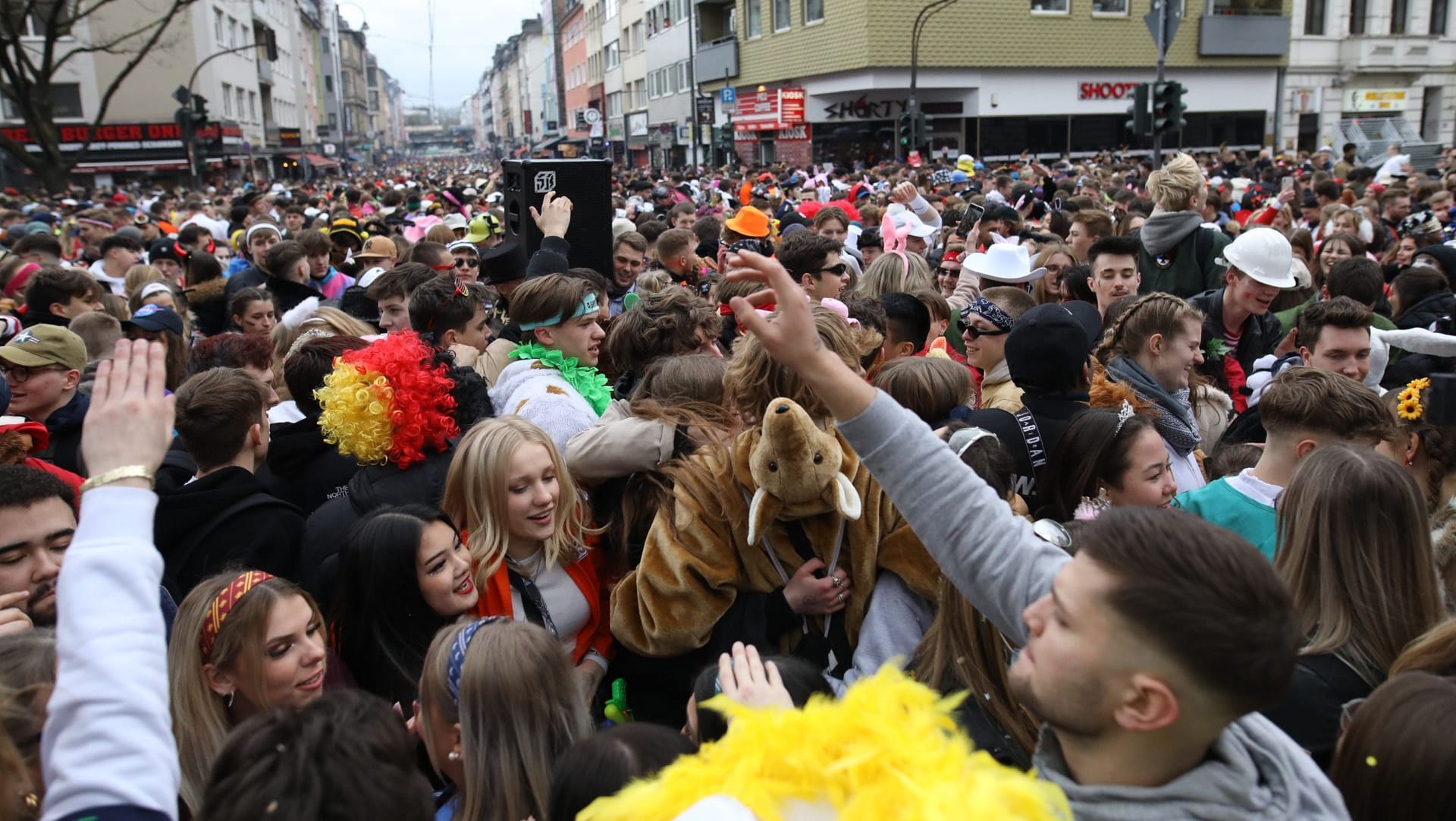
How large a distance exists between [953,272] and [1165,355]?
3.54m

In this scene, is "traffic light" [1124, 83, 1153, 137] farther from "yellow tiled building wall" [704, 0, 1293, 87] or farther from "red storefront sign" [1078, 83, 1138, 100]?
"red storefront sign" [1078, 83, 1138, 100]

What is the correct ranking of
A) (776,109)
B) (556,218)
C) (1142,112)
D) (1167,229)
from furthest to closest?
(776,109) → (1142,112) → (1167,229) → (556,218)

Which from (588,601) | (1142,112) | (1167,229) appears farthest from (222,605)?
(1142,112)

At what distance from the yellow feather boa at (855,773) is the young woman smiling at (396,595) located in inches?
67.7

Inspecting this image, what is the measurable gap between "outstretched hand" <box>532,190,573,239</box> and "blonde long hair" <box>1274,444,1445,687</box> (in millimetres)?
4871

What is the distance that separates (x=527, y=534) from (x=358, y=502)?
31.1 inches

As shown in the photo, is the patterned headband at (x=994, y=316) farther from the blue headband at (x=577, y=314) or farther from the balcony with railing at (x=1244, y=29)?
the balcony with railing at (x=1244, y=29)

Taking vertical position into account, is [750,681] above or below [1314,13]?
below

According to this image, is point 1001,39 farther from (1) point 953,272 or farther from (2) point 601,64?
(2) point 601,64

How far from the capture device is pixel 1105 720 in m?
1.41

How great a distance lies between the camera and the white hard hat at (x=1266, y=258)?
17.2 feet

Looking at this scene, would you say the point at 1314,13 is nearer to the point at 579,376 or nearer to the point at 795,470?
the point at 579,376

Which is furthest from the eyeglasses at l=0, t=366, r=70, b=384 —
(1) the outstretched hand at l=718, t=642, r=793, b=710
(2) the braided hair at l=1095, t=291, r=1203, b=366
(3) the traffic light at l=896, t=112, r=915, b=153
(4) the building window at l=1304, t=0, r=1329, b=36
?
(4) the building window at l=1304, t=0, r=1329, b=36

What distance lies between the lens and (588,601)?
3.21 meters
